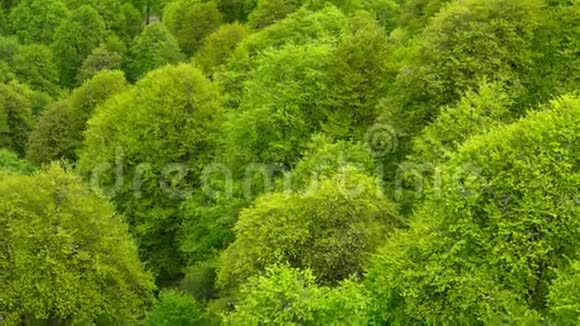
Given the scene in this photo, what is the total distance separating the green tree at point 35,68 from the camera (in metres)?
77.4

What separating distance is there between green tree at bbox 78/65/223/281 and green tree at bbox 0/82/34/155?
21934 millimetres

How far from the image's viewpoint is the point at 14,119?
6612cm

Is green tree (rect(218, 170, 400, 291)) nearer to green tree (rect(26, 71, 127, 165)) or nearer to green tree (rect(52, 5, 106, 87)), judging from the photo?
green tree (rect(26, 71, 127, 165))

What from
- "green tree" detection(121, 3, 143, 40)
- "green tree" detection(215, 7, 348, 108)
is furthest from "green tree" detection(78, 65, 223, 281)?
"green tree" detection(121, 3, 143, 40)

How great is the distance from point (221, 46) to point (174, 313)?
121 feet

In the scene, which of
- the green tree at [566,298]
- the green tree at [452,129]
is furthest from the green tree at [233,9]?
the green tree at [566,298]

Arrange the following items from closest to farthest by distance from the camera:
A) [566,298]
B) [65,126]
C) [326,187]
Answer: [566,298] → [326,187] → [65,126]

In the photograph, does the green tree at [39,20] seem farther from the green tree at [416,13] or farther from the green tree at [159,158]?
the green tree at [159,158]

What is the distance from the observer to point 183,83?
46094mm

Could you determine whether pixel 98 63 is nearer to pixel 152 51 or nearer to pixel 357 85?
pixel 152 51

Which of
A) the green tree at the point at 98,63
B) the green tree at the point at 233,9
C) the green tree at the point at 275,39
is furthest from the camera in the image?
the green tree at the point at 233,9

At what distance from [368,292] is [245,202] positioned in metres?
13.4

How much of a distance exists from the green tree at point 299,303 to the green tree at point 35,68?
185 ft

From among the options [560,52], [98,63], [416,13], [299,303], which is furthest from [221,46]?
[299,303]
